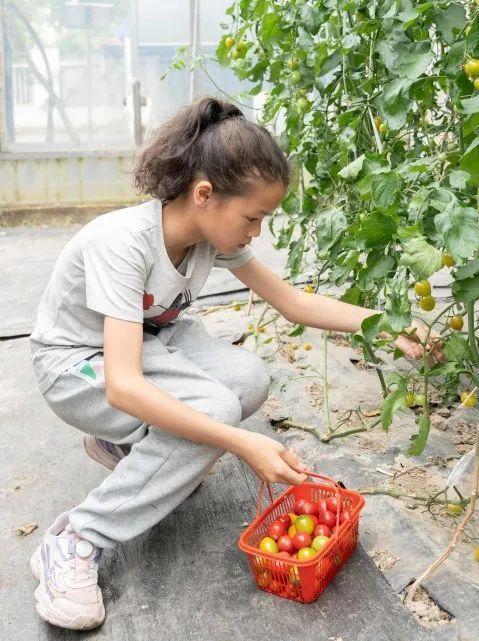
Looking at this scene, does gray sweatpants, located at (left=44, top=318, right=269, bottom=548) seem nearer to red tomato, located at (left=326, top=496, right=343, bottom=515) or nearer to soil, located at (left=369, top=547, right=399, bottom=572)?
red tomato, located at (left=326, top=496, right=343, bottom=515)

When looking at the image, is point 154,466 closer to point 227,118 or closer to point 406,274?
point 406,274

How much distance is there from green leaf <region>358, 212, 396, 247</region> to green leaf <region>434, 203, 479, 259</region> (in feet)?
0.47

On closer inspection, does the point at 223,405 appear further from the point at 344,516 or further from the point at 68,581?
the point at 68,581

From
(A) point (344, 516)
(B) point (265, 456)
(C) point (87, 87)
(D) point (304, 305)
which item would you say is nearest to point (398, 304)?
(B) point (265, 456)

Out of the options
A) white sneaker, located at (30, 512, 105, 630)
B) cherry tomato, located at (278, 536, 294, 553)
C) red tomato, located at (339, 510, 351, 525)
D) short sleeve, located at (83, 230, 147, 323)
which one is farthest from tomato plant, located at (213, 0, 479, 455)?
white sneaker, located at (30, 512, 105, 630)

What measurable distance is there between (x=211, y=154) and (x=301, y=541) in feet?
2.39

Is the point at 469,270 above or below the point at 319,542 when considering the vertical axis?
above

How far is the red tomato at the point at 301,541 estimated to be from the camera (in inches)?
57.6

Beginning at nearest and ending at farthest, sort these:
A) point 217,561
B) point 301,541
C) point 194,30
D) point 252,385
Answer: point 301,541
point 217,561
point 252,385
point 194,30

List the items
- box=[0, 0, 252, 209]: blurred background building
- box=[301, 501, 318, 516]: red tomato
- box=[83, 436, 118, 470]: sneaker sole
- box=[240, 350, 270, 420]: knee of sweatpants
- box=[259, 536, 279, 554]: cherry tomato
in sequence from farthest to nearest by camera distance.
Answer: box=[0, 0, 252, 209]: blurred background building < box=[83, 436, 118, 470]: sneaker sole < box=[240, 350, 270, 420]: knee of sweatpants < box=[301, 501, 318, 516]: red tomato < box=[259, 536, 279, 554]: cherry tomato

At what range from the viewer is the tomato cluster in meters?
1.42

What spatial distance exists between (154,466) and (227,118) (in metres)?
0.68

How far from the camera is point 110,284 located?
1489 millimetres

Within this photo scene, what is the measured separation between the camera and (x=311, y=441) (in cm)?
206
